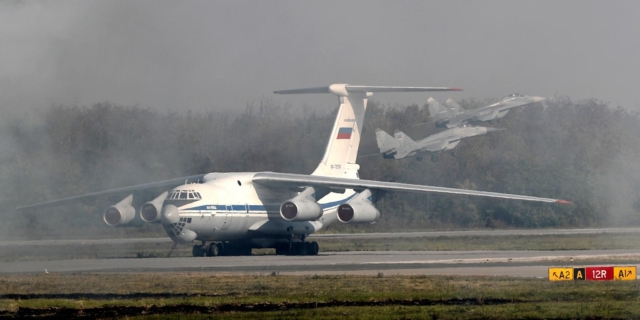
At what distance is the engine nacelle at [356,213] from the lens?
3130cm

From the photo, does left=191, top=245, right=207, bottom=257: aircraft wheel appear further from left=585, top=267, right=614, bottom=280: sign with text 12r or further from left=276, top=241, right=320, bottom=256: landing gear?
left=585, top=267, right=614, bottom=280: sign with text 12r

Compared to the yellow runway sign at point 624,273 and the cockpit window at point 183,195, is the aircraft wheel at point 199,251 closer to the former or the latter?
the cockpit window at point 183,195

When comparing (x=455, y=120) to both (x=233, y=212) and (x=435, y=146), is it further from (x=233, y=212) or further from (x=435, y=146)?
(x=233, y=212)

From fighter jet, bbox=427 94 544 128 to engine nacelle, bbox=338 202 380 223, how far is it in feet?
55.4

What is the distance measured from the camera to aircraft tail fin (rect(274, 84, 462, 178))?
33984 mm

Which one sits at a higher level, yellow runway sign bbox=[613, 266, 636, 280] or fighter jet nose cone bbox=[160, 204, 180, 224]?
fighter jet nose cone bbox=[160, 204, 180, 224]

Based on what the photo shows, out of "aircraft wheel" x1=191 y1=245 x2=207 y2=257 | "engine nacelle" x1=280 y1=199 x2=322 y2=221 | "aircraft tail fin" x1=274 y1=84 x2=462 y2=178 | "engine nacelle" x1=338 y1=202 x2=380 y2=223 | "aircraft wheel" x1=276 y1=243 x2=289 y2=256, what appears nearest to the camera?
"engine nacelle" x1=280 y1=199 x2=322 y2=221

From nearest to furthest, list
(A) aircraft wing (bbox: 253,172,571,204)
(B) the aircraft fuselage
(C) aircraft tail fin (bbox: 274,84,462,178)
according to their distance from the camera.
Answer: (B) the aircraft fuselage, (A) aircraft wing (bbox: 253,172,571,204), (C) aircraft tail fin (bbox: 274,84,462,178)

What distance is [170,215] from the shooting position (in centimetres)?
2778

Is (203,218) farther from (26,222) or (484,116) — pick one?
(484,116)

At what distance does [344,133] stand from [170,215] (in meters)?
9.55

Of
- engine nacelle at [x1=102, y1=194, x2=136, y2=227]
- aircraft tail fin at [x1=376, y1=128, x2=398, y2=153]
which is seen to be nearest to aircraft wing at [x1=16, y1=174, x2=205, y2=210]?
engine nacelle at [x1=102, y1=194, x2=136, y2=227]

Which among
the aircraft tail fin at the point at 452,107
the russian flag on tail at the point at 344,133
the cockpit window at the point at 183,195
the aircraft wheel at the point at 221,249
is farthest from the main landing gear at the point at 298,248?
the aircraft tail fin at the point at 452,107

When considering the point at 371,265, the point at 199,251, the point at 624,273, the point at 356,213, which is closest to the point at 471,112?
the point at 356,213
